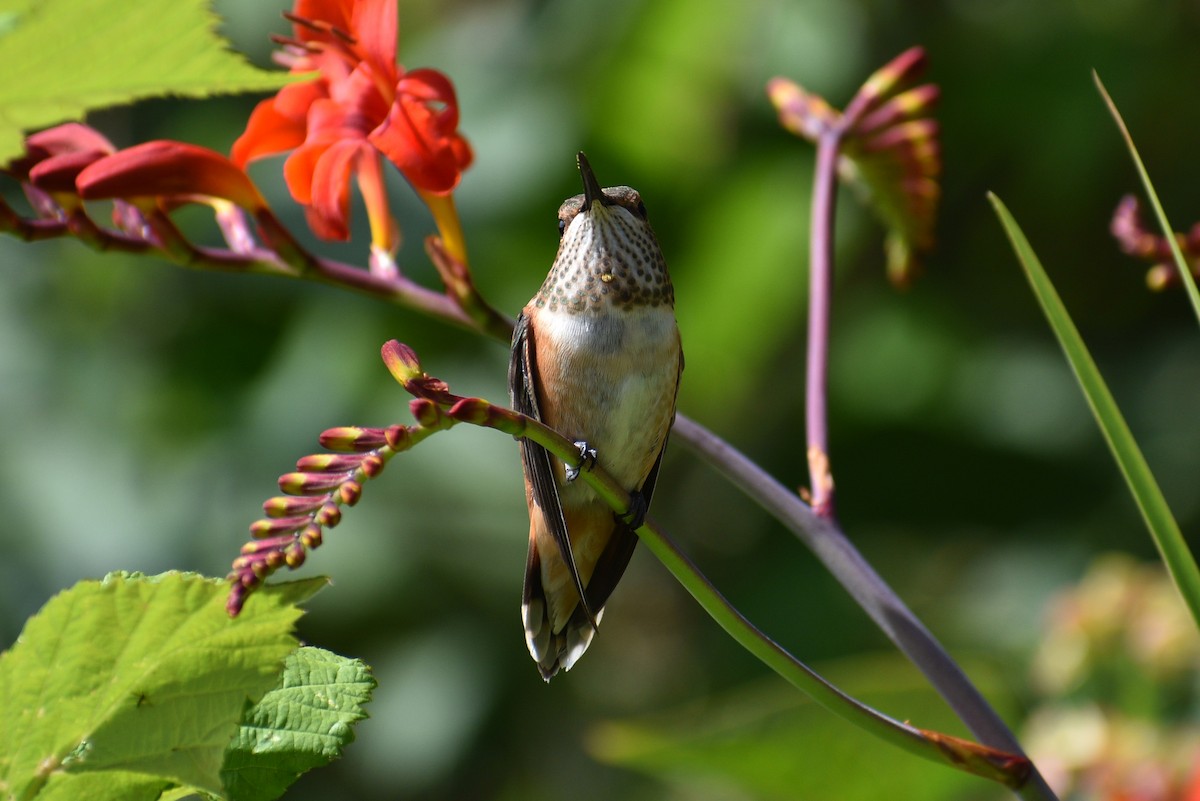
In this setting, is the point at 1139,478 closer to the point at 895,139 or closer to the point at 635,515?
the point at 635,515

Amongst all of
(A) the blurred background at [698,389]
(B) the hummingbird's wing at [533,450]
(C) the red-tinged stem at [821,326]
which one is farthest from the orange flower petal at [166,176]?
(A) the blurred background at [698,389]

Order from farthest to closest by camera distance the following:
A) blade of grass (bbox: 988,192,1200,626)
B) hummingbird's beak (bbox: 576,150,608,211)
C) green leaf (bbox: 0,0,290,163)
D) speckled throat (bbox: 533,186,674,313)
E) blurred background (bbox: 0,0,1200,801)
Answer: blurred background (bbox: 0,0,1200,801), speckled throat (bbox: 533,186,674,313), hummingbird's beak (bbox: 576,150,608,211), blade of grass (bbox: 988,192,1200,626), green leaf (bbox: 0,0,290,163)

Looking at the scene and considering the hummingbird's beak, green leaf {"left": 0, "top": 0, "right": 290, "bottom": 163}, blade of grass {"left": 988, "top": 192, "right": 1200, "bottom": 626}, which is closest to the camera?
green leaf {"left": 0, "top": 0, "right": 290, "bottom": 163}

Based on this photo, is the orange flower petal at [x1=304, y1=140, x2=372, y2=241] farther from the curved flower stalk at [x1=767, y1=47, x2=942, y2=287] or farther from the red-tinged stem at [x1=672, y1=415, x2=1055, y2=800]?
the curved flower stalk at [x1=767, y1=47, x2=942, y2=287]

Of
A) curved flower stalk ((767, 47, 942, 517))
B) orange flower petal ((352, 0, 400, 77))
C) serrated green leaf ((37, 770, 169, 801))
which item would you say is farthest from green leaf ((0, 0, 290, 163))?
curved flower stalk ((767, 47, 942, 517))

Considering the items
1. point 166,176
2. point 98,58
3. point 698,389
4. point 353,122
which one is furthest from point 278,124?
point 698,389

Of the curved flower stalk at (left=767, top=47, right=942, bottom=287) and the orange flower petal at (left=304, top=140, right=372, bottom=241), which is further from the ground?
the curved flower stalk at (left=767, top=47, right=942, bottom=287)

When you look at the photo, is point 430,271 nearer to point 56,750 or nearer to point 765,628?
point 765,628
